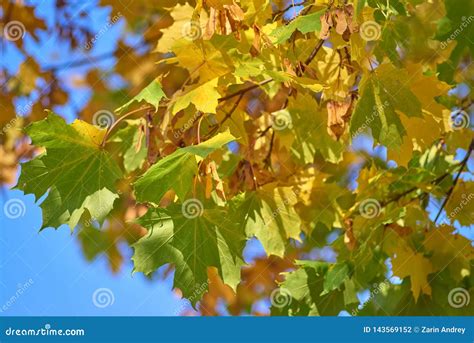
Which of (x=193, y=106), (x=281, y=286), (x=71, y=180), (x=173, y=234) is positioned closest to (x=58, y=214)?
(x=71, y=180)

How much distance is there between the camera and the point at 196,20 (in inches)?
91.5

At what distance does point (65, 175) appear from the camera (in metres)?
2.25

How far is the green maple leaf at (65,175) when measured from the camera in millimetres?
2225

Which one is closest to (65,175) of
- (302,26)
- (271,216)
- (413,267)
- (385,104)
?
(271,216)

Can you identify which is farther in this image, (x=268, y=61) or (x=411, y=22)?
(x=411, y=22)

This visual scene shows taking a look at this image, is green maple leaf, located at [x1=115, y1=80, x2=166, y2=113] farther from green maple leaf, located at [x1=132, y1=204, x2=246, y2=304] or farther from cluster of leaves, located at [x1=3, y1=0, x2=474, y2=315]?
green maple leaf, located at [x1=132, y1=204, x2=246, y2=304]

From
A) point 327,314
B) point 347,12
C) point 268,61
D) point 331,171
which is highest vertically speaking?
point 347,12

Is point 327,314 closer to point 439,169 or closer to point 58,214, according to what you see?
point 439,169

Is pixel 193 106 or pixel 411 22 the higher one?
pixel 193 106

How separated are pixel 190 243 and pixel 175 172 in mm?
217

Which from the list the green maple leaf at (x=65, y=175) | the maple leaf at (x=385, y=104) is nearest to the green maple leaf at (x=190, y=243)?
the green maple leaf at (x=65, y=175)

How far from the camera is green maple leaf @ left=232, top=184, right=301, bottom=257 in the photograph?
2.47 m

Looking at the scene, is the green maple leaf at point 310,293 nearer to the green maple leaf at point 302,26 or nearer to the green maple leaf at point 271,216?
the green maple leaf at point 271,216

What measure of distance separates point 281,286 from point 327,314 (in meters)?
0.20
